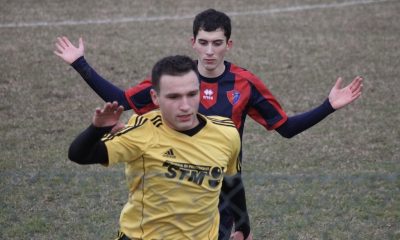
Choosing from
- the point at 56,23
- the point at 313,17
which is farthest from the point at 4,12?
the point at 313,17

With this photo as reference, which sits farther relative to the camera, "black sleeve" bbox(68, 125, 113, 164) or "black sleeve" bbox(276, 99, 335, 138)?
"black sleeve" bbox(276, 99, 335, 138)

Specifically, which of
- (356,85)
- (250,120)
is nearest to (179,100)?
(356,85)

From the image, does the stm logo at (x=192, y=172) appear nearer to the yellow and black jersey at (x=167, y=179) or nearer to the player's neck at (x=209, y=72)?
the yellow and black jersey at (x=167, y=179)

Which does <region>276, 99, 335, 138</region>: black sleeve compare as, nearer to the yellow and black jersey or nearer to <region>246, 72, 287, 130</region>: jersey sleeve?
<region>246, 72, 287, 130</region>: jersey sleeve

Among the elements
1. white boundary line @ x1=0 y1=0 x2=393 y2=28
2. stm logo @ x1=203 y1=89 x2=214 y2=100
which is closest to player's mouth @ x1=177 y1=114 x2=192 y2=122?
stm logo @ x1=203 y1=89 x2=214 y2=100

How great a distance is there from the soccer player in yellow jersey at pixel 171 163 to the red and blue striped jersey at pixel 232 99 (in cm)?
90

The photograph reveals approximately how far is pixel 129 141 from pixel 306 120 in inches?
61.8

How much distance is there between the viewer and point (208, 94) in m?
4.81

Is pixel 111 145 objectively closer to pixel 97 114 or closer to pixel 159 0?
pixel 97 114

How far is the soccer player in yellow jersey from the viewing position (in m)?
3.76

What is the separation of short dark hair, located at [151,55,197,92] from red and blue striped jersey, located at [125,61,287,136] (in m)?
0.88

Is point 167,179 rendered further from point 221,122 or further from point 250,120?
point 250,120

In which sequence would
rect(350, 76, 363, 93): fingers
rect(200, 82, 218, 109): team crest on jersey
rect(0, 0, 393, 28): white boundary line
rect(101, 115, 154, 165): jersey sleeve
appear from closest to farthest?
rect(101, 115, 154, 165): jersey sleeve
rect(350, 76, 363, 93): fingers
rect(200, 82, 218, 109): team crest on jersey
rect(0, 0, 393, 28): white boundary line

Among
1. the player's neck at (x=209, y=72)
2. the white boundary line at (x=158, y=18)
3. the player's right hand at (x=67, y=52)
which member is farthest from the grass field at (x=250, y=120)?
the player's right hand at (x=67, y=52)
